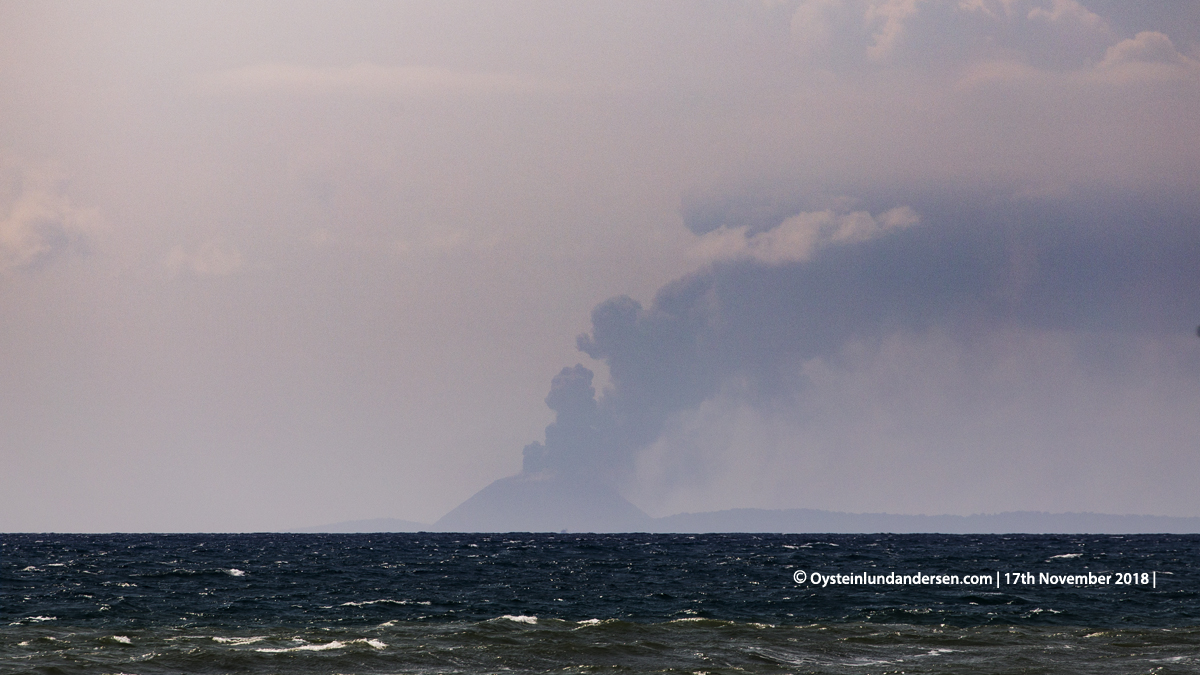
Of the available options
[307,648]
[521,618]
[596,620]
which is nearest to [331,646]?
[307,648]

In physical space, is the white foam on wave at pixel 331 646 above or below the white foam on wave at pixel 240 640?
above

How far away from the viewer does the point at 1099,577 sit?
75875mm

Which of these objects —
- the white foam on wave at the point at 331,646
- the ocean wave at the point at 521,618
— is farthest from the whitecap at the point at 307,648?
the ocean wave at the point at 521,618

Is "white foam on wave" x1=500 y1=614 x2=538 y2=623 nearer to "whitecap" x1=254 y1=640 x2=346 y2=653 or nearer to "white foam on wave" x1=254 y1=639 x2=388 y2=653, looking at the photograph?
"white foam on wave" x1=254 y1=639 x2=388 y2=653

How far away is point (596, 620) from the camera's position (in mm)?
48938

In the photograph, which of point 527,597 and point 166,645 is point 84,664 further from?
point 527,597

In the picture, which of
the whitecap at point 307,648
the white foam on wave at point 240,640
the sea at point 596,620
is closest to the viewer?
the sea at point 596,620

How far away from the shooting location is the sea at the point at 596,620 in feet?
125

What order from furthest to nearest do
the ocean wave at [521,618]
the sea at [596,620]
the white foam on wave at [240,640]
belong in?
the ocean wave at [521,618] → the white foam on wave at [240,640] → the sea at [596,620]

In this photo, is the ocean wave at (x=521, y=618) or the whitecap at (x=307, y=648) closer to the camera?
the whitecap at (x=307, y=648)

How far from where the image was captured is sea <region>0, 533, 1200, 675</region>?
38.2 meters

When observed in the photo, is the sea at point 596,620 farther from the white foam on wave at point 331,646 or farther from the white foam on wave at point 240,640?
the white foam on wave at point 240,640

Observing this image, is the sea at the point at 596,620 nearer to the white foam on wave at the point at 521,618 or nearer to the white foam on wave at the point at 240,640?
the white foam on wave at the point at 240,640

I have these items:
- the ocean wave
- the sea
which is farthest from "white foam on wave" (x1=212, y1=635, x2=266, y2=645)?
the ocean wave
